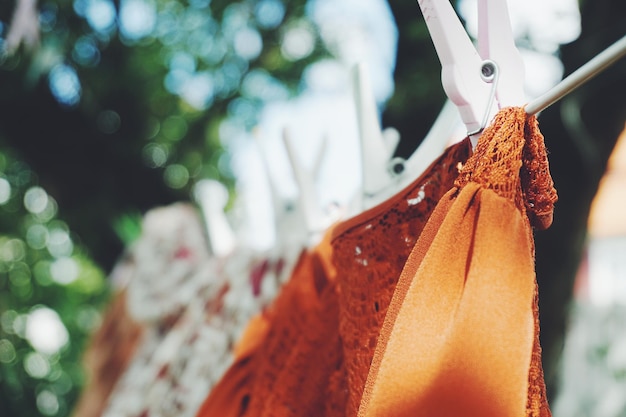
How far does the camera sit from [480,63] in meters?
0.46

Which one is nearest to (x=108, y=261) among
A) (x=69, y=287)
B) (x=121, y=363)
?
(x=121, y=363)

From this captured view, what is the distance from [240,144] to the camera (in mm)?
3273

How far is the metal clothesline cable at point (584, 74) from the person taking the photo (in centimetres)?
35

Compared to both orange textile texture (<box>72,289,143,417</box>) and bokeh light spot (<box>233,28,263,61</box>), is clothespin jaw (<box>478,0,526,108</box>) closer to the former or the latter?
orange textile texture (<box>72,289,143,417</box>)

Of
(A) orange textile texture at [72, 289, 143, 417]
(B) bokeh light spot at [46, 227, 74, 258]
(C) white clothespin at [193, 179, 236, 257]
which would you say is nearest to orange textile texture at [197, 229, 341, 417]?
(C) white clothespin at [193, 179, 236, 257]

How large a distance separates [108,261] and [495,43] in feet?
6.59

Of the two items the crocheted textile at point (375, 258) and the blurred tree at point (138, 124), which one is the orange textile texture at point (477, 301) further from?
the blurred tree at point (138, 124)

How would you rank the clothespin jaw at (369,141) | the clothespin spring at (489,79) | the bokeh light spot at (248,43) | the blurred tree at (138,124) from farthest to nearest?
the bokeh light spot at (248,43) → the blurred tree at (138,124) → the clothespin jaw at (369,141) → the clothespin spring at (489,79)

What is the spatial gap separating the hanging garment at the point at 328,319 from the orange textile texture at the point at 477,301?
55 millimetres

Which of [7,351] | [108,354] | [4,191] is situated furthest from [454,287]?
[7,351]

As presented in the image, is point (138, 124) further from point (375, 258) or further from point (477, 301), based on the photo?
point (477, 301)

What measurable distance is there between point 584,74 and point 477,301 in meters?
0.13

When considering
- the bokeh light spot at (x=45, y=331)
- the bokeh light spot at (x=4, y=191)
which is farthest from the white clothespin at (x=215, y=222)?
the bokeh light spot at (x=45, y=331)

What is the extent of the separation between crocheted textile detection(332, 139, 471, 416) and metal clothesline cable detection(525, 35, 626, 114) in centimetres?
10
